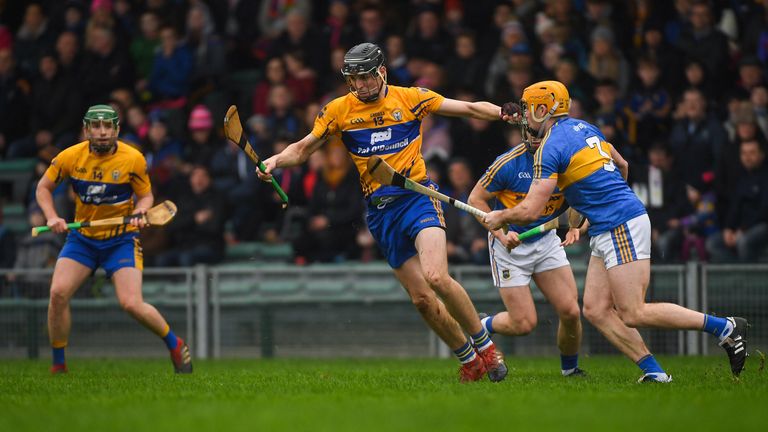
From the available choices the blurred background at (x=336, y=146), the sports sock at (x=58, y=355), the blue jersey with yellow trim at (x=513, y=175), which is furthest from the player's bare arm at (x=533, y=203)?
the blurred background at (x=336, y=146)

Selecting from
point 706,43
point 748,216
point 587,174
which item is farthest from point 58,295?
point 706,43

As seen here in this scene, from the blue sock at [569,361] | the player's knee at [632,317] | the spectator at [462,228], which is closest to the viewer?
the player's knee at [632,317]

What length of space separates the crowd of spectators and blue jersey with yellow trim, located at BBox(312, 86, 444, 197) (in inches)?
211

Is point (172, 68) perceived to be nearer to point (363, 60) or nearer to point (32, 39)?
point (32, 39)

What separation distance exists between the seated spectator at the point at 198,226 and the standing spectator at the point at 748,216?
6239mm

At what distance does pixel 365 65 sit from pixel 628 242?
94.5 inches

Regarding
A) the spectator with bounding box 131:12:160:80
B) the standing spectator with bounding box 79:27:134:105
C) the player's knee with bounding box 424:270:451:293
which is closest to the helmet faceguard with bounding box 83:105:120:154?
the player's knee with bounding box 424:270:451:293

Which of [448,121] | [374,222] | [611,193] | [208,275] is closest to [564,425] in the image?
[611,193]

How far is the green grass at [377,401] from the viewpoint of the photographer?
688 centimetres

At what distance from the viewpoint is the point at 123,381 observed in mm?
10273

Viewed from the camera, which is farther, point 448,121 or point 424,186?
point 448,121

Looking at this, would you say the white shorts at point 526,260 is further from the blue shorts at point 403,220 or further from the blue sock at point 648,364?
the blue sock at point 648,364

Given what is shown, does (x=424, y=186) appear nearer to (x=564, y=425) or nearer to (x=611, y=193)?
(x=611, y=193)

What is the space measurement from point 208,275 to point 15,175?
5170 millimetres
